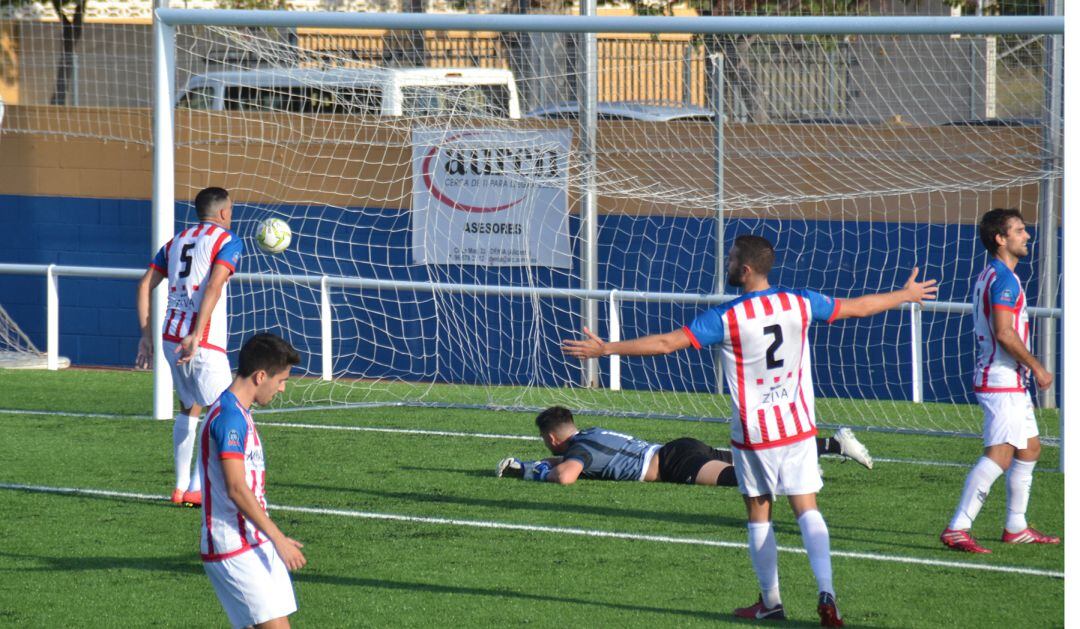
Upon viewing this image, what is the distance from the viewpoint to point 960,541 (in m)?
7.41

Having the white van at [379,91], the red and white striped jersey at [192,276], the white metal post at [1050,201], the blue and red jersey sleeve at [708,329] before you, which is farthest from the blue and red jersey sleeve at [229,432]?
the white metal post at [1050,201]

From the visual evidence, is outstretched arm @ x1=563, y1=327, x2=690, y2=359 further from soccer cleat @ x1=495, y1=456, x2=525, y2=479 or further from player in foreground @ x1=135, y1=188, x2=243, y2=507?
soccer cleat @ x1=495, y1=456, x2=525, y2=479

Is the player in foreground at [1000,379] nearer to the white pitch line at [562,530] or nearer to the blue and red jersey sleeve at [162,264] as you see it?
the white pitch line at [562,530]

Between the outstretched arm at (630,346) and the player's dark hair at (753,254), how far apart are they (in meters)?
0.43

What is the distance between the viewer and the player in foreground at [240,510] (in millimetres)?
4809

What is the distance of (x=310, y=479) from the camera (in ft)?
31.5

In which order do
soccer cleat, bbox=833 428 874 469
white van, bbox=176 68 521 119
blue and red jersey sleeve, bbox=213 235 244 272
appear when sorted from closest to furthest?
blue and red jersey sleeve, bbox=213 235 244 272 < soccer cleat, bbox=833 428 874 469 < white van, bbox=176 68 521 119

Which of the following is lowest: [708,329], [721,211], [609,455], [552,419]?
[609,455]

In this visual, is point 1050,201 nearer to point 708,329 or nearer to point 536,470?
point 536,470

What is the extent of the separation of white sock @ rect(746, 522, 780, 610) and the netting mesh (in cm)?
681

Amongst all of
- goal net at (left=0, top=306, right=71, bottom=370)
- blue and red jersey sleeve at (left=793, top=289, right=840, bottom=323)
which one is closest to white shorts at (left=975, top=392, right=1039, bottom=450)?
blue and red jersey sleeve at (left=793, top=289, right=840, bottom=323)

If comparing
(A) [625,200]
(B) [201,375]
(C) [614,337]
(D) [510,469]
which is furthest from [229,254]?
(A) [625,200]

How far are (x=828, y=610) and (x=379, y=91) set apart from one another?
9401 millimetres

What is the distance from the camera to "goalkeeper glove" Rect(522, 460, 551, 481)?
31.0ft
